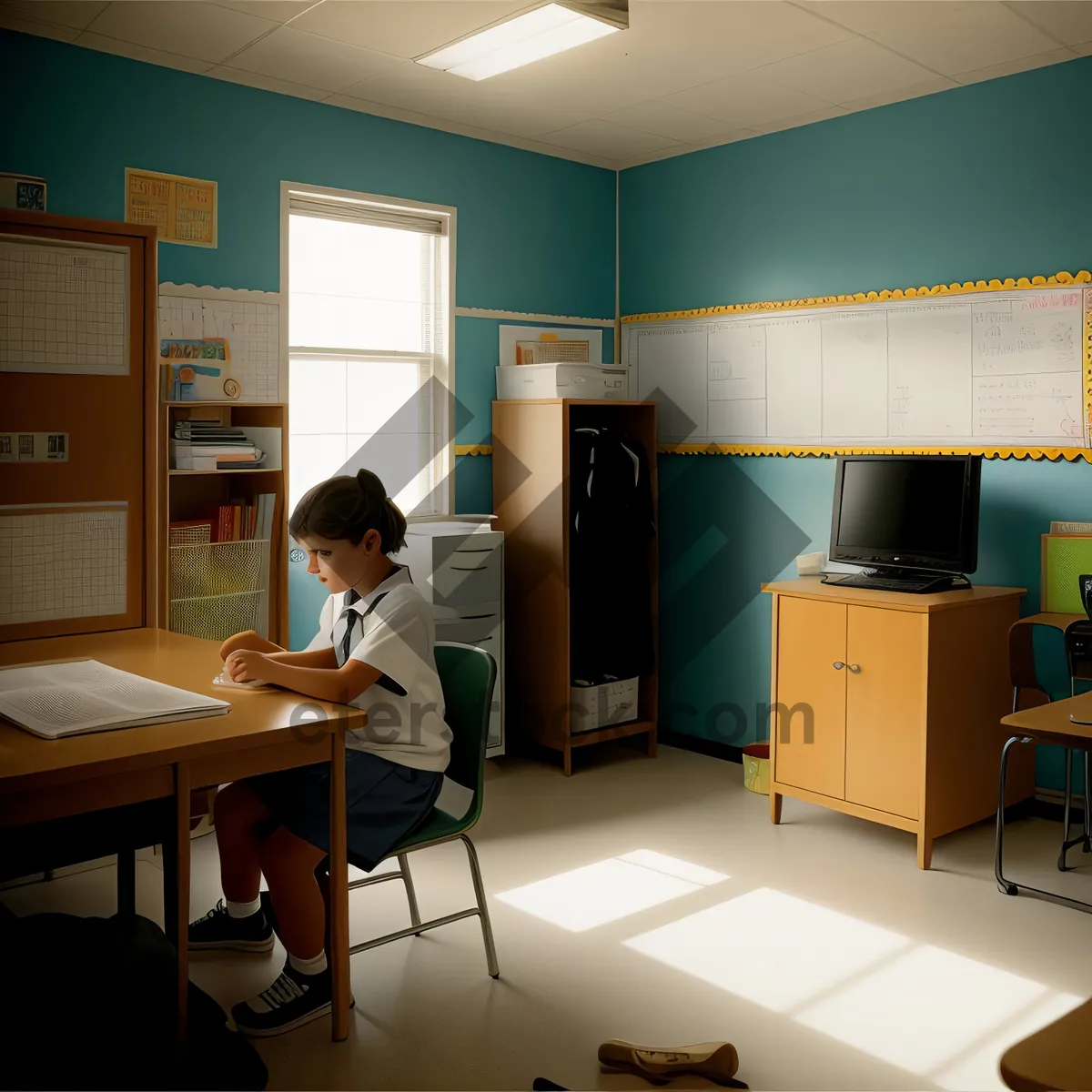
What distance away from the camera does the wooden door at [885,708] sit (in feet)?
12.0

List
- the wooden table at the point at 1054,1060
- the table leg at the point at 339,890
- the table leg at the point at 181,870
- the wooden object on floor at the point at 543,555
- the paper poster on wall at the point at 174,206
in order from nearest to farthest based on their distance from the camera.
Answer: the wooden table at the point at 1054,1060 → the table leg at the point at 181,870 → the table leg at the point at 339,890 → the paper poster on wall at the point at 174,206 → the wooden object on floor at the point at 543,555

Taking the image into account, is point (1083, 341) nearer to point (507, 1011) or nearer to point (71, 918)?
point (507, 1011)

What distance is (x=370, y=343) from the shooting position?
184 inches

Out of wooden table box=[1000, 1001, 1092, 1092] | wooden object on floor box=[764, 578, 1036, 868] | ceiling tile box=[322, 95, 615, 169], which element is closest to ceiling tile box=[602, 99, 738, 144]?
ceiling tile box=[322, 95, 615, 169]

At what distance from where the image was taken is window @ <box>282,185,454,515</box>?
175 inches

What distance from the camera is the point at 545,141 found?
4949 mm

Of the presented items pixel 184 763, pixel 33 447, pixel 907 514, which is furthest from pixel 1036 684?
pixel 33 447

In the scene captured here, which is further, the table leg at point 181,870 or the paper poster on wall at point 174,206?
the paper poster on wall at point 174,206

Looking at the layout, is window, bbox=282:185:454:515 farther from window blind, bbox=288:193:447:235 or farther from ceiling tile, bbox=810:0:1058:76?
ceiling tile, bbox=810:0:1058:76

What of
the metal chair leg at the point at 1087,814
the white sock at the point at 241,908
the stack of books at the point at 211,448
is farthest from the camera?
the stack of books at the point at 211,448

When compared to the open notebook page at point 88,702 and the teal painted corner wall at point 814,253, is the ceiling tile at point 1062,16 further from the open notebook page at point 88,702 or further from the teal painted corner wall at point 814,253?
the open notebook page at point 88,702

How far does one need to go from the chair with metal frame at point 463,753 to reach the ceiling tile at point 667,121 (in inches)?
104

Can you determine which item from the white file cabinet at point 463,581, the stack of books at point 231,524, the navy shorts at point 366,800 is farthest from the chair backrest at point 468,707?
the white file cabinet at point 463,581

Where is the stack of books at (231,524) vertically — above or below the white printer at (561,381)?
below
